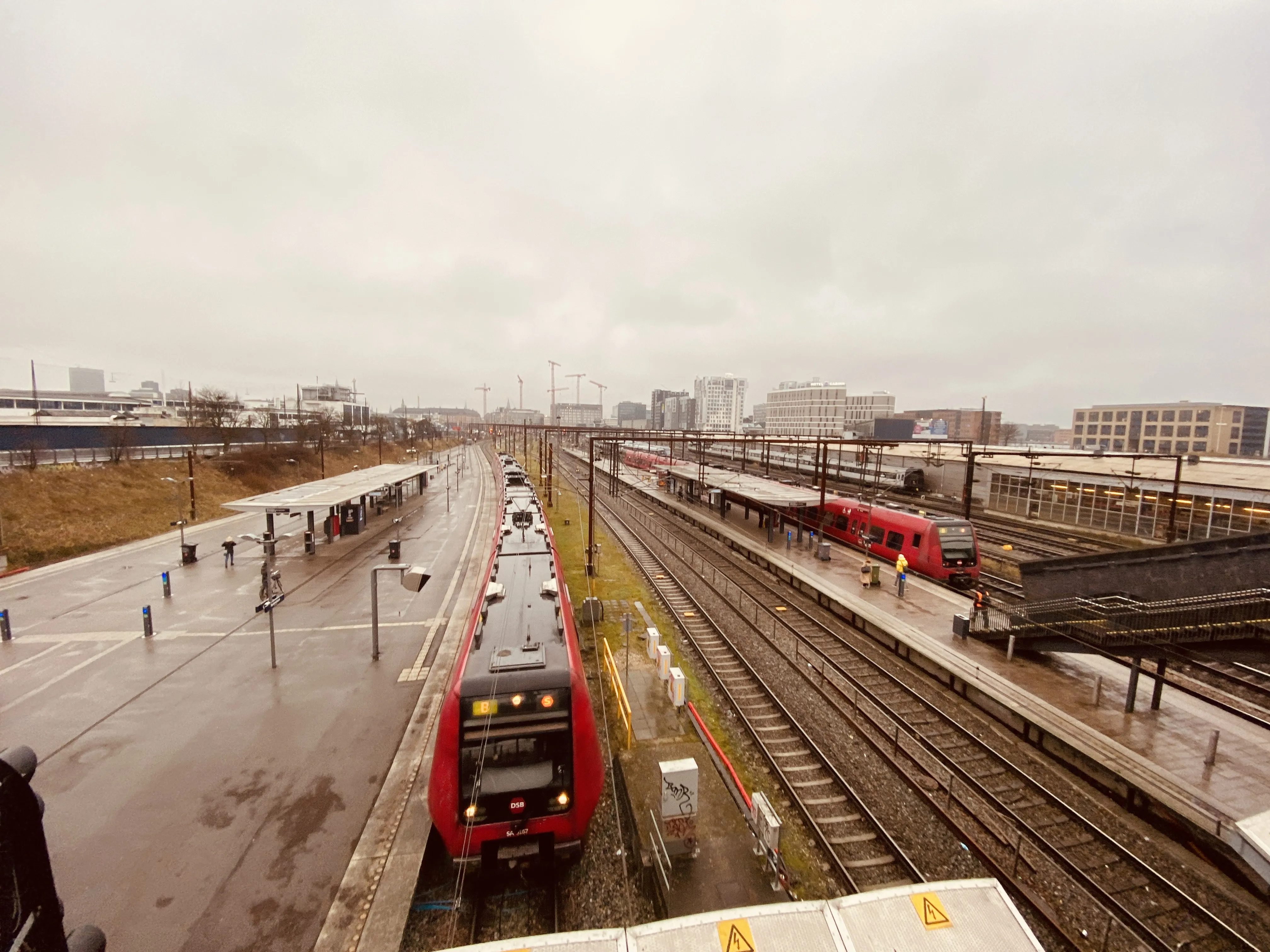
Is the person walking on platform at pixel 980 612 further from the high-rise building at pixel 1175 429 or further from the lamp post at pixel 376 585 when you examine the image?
the high-rise building at pixel 1175 429

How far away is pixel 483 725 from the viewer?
8391mm

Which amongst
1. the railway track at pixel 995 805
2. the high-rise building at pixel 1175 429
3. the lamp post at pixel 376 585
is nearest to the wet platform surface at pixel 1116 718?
the railway track at pixel 995 805

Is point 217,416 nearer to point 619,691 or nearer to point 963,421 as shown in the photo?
point 619,691

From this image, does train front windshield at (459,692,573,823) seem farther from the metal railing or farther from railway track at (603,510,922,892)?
the metal railing

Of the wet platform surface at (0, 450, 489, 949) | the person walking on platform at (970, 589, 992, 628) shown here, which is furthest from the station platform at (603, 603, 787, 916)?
the person walking on platform at (970, 589, 992, 628)

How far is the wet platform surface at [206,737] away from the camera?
884 cm

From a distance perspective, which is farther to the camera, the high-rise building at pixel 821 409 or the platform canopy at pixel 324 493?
the high-rise building at pixel 821 409

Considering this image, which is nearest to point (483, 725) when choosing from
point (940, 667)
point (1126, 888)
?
point (1126, 888)

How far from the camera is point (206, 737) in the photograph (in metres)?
13.0

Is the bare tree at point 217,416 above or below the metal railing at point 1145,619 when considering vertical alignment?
above

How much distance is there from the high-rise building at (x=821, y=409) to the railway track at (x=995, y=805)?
96329mm

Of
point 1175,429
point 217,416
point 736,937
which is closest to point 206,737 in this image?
point 736,937

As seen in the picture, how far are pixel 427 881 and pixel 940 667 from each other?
1467 centimetres

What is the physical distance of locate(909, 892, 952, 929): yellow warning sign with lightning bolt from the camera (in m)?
4.99
